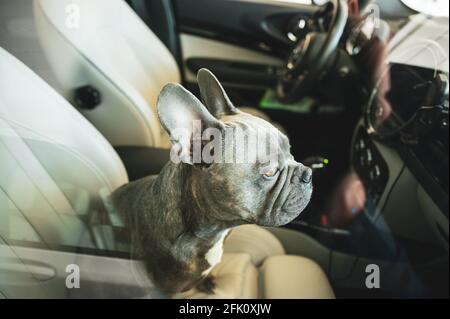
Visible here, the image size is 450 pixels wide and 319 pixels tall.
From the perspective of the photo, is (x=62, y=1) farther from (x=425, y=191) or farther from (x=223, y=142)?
(x=425, y=191)

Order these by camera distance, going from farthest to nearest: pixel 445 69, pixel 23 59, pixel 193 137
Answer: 1. pixel 445 69
2. pixel 23 59
3. pixel 193 137

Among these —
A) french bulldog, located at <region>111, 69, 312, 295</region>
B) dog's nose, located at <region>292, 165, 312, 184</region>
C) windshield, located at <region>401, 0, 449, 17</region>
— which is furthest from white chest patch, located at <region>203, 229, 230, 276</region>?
windshield, located at <region>401, 0, 449, 17</region>

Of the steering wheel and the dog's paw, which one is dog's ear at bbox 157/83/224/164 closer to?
the dog's paw

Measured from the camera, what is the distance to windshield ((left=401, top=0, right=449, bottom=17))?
3.15 ft

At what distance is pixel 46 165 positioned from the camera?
0.68 metres

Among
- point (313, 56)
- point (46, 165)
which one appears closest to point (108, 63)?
point (46, 165)

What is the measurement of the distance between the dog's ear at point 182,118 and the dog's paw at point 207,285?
338 millimetres

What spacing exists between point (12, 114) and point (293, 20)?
4.38 ft

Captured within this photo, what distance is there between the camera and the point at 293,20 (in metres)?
1.70

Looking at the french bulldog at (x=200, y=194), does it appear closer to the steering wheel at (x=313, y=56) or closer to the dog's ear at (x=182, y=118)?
the dog's ear at (x=182, y=118)

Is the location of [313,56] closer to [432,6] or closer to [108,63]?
[432,6]

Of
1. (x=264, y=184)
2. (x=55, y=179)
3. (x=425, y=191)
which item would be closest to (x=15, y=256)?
(x=55, y=179)

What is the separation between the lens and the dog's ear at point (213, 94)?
1.91ft

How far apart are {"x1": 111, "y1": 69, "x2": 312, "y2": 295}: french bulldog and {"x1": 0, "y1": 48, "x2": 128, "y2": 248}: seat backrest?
0.06 m
